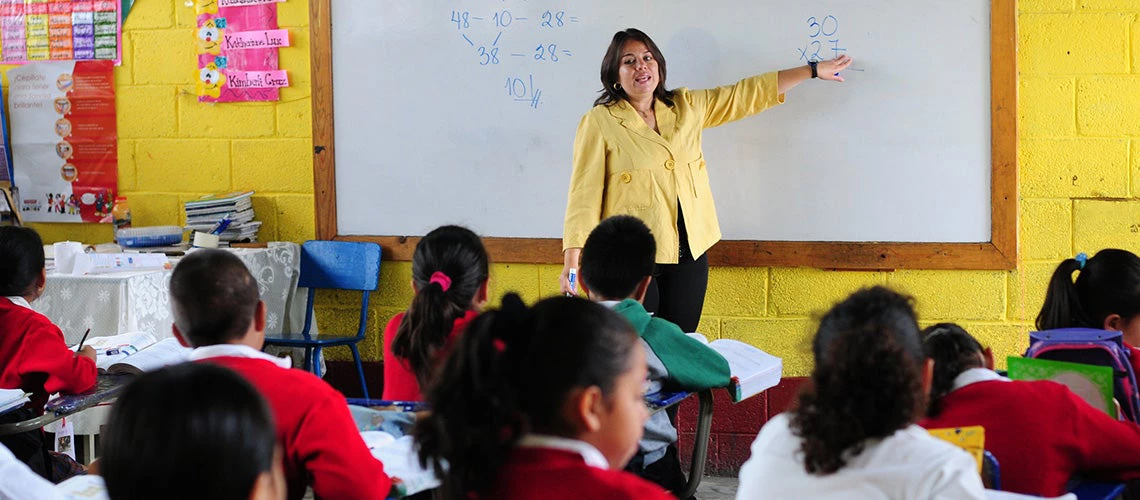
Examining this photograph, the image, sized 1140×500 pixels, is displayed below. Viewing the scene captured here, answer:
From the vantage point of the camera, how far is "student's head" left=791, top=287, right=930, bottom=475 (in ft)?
4.32

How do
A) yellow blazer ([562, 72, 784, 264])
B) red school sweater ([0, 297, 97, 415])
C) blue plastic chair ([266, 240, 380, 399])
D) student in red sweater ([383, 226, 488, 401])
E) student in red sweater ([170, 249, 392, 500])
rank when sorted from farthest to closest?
blue plastic chair ([266, 240, 380, 399]), yellow blazer ([562, 72, 784, 264]), red school sweater ([0, 297, 97, 415]), student in red sweater ([383, 226, 488, 401]), student in red sweater ([170, 249, 392, 500])

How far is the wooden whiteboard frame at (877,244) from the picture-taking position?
11.0 feet

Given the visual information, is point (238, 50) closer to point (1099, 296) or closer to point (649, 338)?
point (649, 338)

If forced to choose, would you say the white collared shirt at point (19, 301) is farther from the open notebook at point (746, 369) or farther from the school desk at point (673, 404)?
the open notebook at point (746, 369)

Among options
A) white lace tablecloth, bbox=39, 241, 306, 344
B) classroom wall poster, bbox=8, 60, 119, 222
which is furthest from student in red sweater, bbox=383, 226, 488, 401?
classroom wall poster, bbox=8, 60, 119, 222

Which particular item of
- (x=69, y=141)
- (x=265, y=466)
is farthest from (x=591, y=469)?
(x=69, y=141)

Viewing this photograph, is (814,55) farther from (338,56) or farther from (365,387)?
(365,387)

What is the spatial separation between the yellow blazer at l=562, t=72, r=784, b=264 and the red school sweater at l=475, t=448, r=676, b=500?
210 cm

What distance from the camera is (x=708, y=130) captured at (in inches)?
141

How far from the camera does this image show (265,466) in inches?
40.2

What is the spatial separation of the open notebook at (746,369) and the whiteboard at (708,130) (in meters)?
1.16

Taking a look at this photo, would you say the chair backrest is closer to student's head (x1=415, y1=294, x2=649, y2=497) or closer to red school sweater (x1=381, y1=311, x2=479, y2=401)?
red school sweater (x1=381, y1=311, x2=479, y2=401)

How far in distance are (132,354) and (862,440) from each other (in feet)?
5.86

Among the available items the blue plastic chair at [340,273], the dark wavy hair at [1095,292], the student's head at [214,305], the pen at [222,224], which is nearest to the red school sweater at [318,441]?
the student's head at [214,305]
